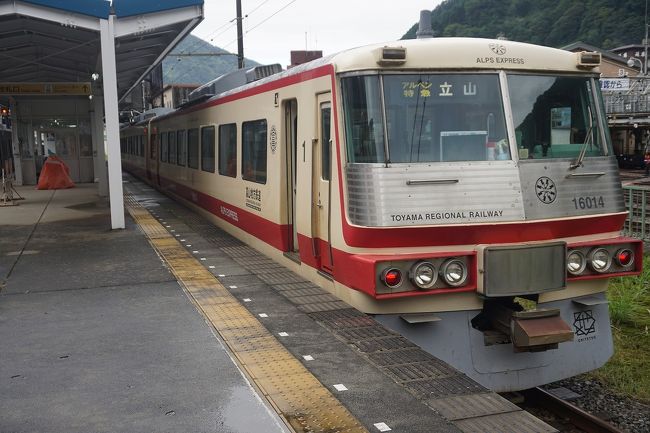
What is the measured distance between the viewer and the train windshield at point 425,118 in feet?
18.0

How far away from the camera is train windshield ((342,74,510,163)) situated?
5496 millimetres

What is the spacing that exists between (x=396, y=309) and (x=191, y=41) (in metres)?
132

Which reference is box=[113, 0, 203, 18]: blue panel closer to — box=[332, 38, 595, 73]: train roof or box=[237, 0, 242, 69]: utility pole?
box=[332, 38, 595, 73]: train roof

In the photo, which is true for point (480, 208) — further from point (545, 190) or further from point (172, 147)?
point (172, 147)

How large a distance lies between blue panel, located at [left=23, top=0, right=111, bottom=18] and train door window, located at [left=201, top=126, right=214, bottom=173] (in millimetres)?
2641

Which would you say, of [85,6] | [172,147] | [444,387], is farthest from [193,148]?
[444,387]

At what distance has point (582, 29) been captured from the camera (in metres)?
57.4

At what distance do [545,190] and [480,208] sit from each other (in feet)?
2.11

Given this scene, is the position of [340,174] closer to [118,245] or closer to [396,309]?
[396,309]

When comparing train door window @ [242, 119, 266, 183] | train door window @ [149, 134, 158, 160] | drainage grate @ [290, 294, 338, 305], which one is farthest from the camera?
train door window @ [149, 134, 158, 160]

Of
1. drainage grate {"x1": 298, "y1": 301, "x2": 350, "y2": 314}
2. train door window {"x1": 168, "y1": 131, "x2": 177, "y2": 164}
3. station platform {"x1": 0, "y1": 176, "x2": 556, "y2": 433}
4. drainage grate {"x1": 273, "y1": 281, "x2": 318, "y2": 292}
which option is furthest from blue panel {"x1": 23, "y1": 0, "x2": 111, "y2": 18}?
drainage grate {"x1": 298, "y1": 301, "x2": 350, "y2": 314}

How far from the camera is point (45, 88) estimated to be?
57.6 feet

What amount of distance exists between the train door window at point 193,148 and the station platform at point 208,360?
5051mm

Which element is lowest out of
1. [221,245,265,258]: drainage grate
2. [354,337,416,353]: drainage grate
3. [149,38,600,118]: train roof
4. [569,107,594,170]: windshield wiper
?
[354,337,416,353]: drainage grate
